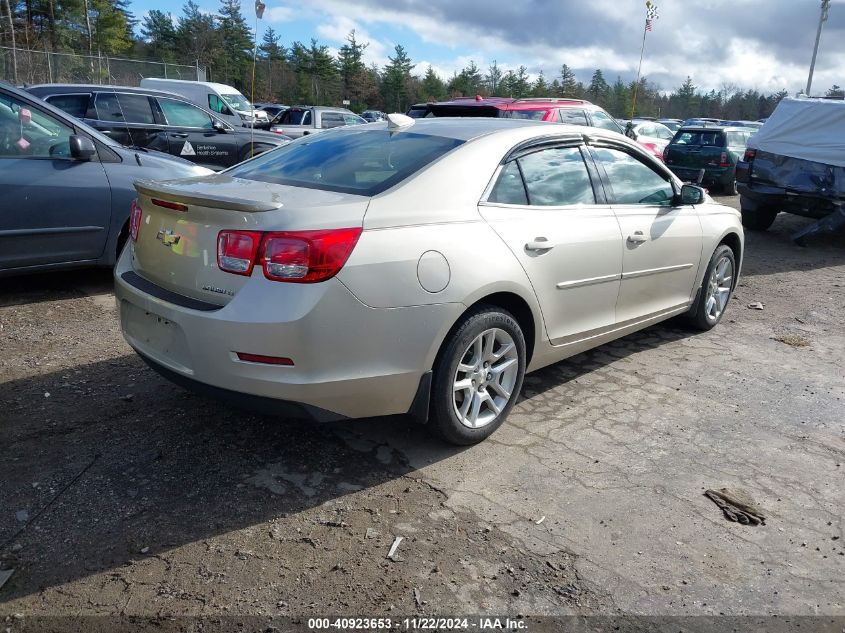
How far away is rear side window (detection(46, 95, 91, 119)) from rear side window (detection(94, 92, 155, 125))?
0.49 ft

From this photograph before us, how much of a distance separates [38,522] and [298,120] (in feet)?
54.4

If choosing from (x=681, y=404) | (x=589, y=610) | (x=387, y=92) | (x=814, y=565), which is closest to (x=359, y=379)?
(x=589, y=610)

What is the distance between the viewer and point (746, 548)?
289cm

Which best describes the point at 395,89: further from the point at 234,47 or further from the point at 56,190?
the point at 56,190

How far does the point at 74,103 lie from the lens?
963 cm

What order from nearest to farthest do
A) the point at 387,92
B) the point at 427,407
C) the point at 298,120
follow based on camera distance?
the point at 427,407, the point at 298,120, the point at 387,92

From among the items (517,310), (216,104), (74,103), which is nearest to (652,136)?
(216,104)

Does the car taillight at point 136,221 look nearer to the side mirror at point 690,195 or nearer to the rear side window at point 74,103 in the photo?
the side mirror at point 690,195

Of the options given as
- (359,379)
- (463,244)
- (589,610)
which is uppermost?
(463,244)

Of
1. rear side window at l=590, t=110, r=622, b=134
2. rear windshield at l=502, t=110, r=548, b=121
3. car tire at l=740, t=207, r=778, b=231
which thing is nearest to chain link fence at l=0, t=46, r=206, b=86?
rear side window at l=590, t=110, r=622, b=134

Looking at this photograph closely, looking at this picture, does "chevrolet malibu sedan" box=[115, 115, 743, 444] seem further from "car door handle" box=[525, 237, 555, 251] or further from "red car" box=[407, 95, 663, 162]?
"red car" box=[407, 95, 663, 162]

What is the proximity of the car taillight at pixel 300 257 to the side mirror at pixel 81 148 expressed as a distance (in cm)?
351

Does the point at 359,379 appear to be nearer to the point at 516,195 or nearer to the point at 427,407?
the point at 427,407

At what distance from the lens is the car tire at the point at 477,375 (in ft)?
10.8
